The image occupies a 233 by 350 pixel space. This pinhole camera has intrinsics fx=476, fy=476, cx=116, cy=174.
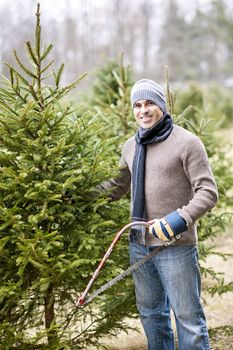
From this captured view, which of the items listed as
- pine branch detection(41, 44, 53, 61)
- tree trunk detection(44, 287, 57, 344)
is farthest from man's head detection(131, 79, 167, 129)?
tree trunk detection(44, 287, 57, 344)

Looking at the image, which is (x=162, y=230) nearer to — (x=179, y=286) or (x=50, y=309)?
(x=179, y=286)

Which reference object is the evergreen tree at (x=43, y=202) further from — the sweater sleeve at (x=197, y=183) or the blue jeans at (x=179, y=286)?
the sweater sleeve at (x=197, y=183)

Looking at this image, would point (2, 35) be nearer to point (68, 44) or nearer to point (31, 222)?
point (68, 44)

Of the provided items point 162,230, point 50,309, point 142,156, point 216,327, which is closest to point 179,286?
point 162,230

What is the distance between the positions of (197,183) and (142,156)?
0.51m

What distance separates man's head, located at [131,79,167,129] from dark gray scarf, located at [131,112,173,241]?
1.9 inches

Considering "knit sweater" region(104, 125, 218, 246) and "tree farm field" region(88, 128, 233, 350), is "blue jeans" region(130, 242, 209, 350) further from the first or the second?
"tree farm field" region(88, 128, 233, 350)

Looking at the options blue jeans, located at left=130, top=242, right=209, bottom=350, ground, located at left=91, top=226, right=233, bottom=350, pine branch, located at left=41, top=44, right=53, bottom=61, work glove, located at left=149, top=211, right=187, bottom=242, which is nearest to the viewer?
work glove, located at left=149, top=211, right=187, bottom=242

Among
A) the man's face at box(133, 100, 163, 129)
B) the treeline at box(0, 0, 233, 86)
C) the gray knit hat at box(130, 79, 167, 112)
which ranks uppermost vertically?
the treeline at box(0, 0, 233, 86)

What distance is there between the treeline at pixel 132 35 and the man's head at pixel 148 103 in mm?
25448

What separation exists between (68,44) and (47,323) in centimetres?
3095

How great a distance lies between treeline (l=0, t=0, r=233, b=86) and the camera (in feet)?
95.2

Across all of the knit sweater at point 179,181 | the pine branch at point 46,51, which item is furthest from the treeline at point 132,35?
the knit sweater at point 179,181

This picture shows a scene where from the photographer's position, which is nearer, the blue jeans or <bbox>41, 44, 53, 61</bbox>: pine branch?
the blue jeans
